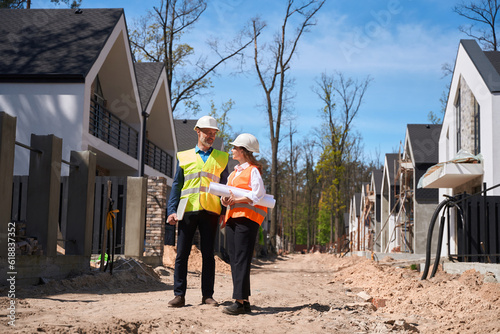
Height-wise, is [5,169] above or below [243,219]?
above

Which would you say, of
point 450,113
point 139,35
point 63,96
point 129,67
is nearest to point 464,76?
point 450,113

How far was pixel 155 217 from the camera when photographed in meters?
14.0

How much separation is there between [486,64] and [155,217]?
36.1ft

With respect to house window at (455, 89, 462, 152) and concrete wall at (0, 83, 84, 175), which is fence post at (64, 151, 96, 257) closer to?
concrete wall at (0, 83, 84, 175)

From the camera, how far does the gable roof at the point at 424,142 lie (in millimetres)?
27656

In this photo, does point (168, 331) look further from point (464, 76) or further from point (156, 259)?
point (464, 76)

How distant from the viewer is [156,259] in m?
13.6

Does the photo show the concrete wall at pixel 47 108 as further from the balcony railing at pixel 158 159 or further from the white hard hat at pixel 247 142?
the white hard hat at pixel 247 142

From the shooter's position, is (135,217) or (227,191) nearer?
(227,191)

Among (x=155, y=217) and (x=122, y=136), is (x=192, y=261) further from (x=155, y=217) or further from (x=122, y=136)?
(x=122, y=136)

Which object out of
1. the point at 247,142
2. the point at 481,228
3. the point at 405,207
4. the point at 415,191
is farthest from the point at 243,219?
the point at 405,207

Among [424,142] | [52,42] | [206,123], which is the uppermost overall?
[52,42]

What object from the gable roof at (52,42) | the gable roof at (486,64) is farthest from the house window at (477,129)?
the gable roof at (52,42)

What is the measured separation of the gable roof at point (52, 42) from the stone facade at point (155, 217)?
4.18 m
